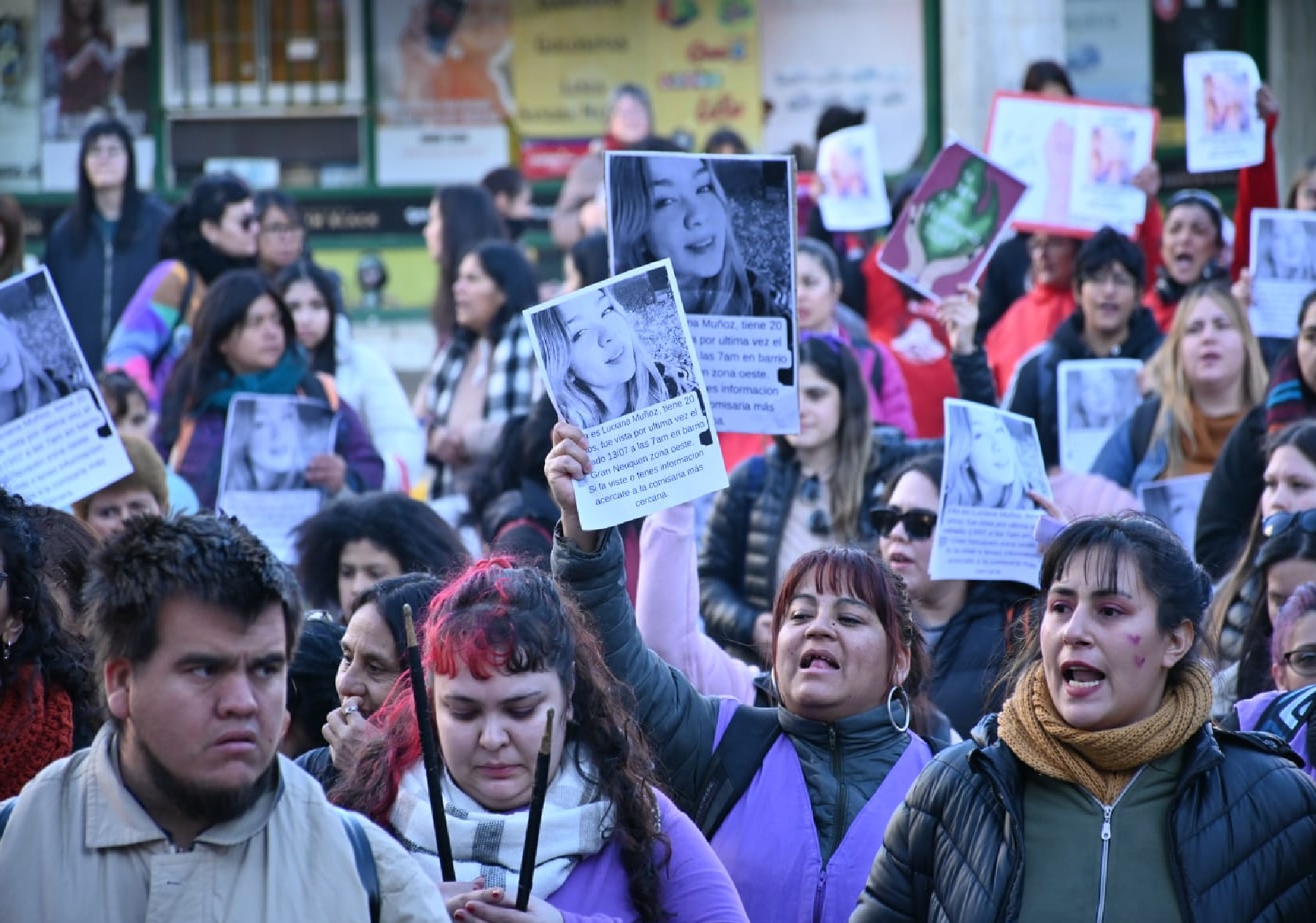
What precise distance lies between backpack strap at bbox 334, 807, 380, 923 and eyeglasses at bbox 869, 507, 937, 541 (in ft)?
10.4

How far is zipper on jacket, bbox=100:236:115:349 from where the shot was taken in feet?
30.7

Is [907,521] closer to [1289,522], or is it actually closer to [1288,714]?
[1289,522]

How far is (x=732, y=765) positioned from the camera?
13.9ft

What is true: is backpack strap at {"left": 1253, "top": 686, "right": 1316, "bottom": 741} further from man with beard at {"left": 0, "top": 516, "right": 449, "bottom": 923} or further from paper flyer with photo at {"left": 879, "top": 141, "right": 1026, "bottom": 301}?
paper flyer with photo at {"left": 879, "top": 141, "right": 1026, "bottom": 301}

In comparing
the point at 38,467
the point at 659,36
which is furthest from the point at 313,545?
the point at 659,36

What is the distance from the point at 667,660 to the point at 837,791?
669mm

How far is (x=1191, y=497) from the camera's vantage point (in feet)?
22.1

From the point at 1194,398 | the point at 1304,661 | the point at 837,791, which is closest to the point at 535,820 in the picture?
the point at 837,791

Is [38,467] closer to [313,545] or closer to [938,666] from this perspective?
[313,545]

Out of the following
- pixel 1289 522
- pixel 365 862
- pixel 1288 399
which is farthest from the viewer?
pixel 1288 399

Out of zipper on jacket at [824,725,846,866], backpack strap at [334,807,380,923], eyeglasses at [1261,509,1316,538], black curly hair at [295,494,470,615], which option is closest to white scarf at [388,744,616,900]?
backpack strap at [334,807,380,923]

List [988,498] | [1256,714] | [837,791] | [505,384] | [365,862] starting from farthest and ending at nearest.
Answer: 1. [505,384]
2. [988,498]
3. [1256,714]
4. [837,791]
5. [365,862]

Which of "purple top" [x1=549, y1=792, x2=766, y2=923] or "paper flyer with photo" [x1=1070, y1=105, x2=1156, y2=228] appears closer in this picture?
"purple top" [x1=549, y1=792, x2=766, y2=923]

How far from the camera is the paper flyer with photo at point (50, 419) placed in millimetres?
5430
